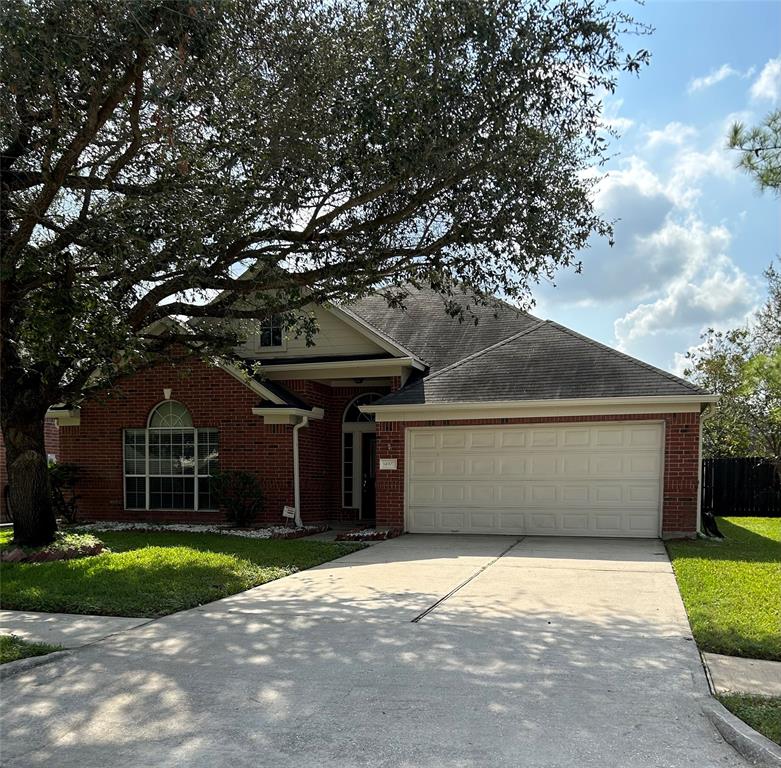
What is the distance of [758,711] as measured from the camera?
4.65 metres

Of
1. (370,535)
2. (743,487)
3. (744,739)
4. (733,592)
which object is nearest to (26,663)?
(744,739)

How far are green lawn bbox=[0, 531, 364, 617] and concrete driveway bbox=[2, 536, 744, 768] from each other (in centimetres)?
67

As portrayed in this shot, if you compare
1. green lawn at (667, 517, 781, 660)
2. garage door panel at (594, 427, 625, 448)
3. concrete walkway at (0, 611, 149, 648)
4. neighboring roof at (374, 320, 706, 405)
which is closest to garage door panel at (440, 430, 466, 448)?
neighboring roof at (374, 320, 706, 405)

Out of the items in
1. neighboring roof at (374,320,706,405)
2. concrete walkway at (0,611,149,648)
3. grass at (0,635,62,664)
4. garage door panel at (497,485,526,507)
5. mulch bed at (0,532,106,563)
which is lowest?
mulch bed at (0,532,106,563)

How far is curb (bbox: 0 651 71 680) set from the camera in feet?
18.3

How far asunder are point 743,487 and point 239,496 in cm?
1476

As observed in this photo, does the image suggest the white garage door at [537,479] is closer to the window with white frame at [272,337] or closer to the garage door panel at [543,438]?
the garage door panel at [543,438]

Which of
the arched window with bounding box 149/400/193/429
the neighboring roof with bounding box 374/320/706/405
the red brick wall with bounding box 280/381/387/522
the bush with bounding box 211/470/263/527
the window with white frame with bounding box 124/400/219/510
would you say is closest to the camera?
the neighboring roof with bounding box 374/320/706/405

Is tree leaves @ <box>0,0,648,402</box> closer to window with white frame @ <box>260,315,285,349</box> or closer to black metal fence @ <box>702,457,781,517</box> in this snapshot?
window with white frame @ <box>260,315,285,349</box>

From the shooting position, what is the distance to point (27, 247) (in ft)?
32.3

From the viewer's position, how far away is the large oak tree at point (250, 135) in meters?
8.28

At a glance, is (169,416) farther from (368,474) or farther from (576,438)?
(576,438)

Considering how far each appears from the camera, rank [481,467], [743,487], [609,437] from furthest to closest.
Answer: [743,487] < [481,467] < [609,437]

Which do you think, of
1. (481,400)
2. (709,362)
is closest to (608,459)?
(481,400)
